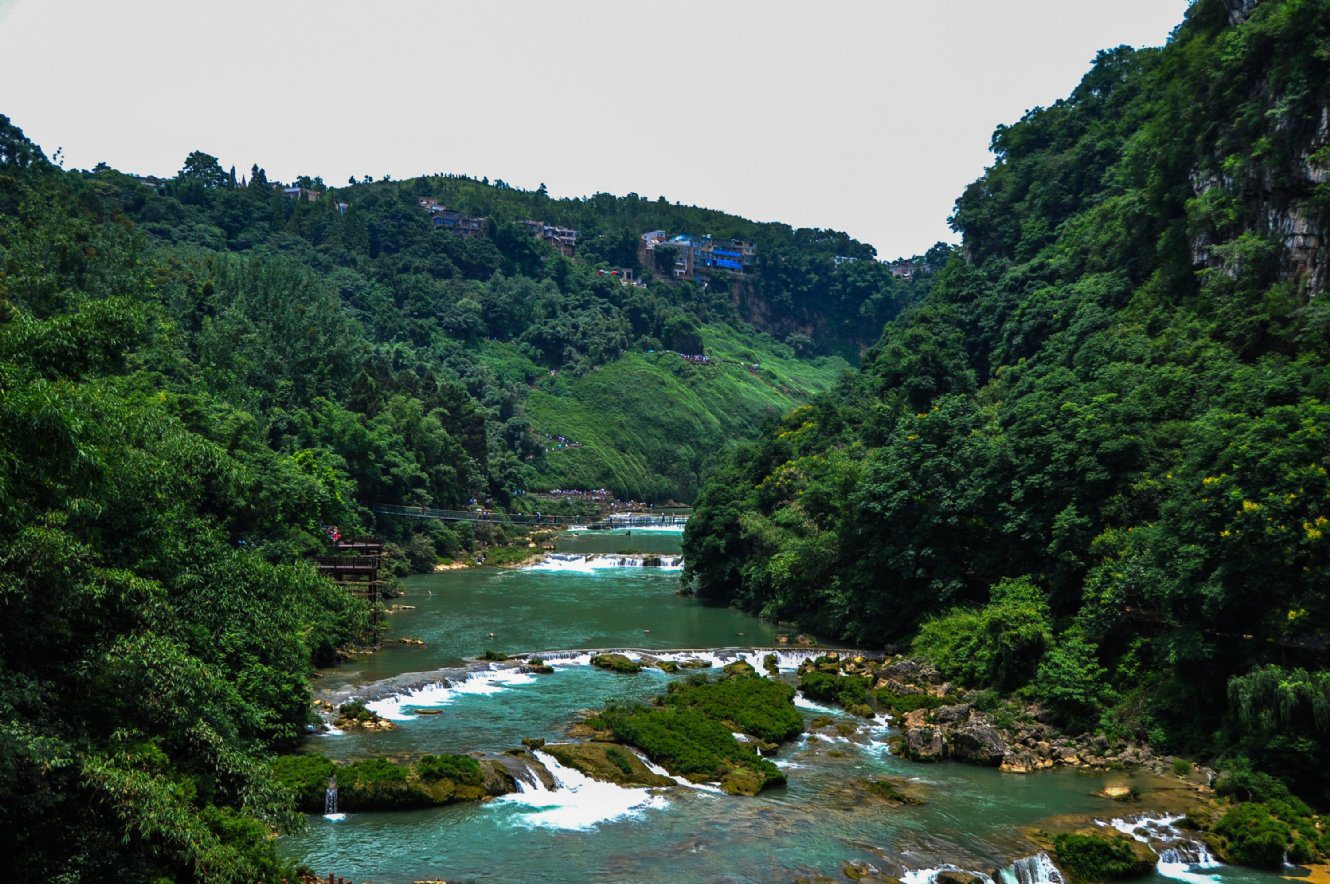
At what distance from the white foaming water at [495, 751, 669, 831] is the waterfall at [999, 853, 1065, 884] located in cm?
742

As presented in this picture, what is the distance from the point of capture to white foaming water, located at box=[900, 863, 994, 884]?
19.8 metres

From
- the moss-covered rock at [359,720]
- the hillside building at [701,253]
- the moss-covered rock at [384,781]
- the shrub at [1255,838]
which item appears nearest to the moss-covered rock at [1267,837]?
the shrub at [1255,838]

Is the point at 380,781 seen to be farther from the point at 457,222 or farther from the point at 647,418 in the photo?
the point at 457,222

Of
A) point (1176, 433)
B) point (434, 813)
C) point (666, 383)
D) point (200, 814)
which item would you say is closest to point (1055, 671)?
point (1176, 433)

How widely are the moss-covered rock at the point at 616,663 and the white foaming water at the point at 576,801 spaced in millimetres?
12108

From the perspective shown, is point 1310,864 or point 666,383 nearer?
point 1310,864

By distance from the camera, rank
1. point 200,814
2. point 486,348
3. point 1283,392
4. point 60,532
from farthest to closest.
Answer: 1. point 486,348
2. point 1283,392
3. point 200,814
4. point 60,532

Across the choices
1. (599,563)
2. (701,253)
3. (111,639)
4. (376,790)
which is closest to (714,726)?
(376,790)

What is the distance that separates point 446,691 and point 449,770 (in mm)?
9749

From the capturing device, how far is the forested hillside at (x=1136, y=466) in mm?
25500

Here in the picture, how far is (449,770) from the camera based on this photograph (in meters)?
23.7

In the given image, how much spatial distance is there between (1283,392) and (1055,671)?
10024mm

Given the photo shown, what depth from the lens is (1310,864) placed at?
2102 cm

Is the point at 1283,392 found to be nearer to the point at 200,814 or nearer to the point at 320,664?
the point at 200,814
